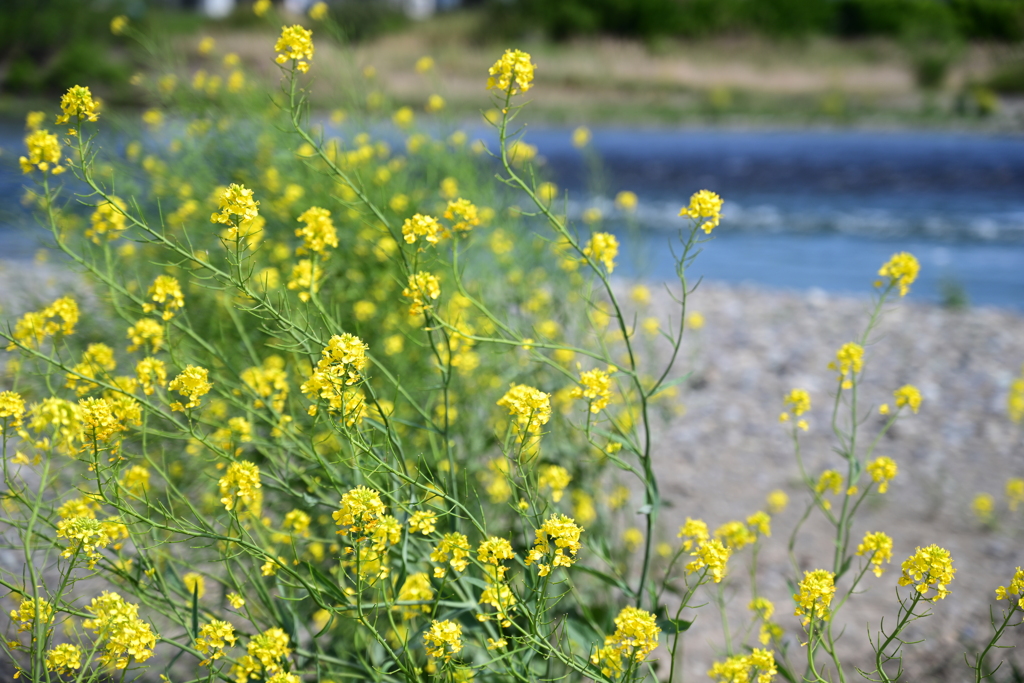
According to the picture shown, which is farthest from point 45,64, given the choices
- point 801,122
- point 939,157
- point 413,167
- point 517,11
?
point 801,122

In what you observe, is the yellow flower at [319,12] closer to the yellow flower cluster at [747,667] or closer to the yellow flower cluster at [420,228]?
the yellow flower cluster at [420,228]

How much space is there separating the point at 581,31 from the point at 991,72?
36.5 feet

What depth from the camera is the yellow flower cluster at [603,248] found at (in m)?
1.40

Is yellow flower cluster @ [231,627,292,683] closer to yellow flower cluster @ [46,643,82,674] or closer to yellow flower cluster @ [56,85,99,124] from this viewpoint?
yellow flower cluster @ [46,643,82,674]

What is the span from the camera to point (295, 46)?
1.22 m

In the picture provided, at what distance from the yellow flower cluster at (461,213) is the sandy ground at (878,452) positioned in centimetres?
106

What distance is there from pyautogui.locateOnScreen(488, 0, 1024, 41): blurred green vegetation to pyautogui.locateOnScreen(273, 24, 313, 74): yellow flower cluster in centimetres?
1115

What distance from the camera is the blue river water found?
22.5 ft

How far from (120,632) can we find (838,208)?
10527 mm

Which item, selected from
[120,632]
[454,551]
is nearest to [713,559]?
[454,551]

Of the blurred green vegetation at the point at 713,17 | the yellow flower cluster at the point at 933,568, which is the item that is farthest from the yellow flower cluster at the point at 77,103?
the blurred green vegetation at the point at 713,17

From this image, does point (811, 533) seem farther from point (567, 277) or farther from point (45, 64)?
point (45, 64)

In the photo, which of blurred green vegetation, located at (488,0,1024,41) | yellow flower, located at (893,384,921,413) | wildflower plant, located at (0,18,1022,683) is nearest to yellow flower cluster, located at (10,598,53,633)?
wildflower plant, located at (0,18,1022,683)

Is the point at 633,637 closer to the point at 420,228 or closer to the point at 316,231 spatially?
the point at 420,228
